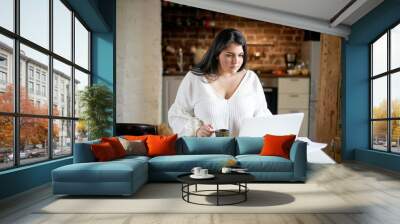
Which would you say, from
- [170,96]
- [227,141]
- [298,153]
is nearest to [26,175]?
[227,141]

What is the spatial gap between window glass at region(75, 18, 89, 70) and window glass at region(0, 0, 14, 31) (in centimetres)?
265

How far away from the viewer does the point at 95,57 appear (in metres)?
8.57

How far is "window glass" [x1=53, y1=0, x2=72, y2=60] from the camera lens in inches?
249

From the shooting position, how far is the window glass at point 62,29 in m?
6.32

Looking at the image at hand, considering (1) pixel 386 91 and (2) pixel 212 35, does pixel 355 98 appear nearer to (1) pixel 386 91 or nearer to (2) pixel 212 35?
(1) pixel 386 91

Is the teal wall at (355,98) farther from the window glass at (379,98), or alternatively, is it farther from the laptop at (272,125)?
the laptop at (272,125)

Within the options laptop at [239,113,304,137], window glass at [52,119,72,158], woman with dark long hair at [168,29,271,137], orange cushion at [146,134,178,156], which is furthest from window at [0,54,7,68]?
laptop at [239,113,304,137]

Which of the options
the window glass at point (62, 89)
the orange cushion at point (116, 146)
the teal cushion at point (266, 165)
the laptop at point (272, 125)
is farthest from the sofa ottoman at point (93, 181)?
the laptop at point (272, 125)

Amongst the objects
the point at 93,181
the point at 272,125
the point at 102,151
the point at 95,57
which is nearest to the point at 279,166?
the point at 272,125

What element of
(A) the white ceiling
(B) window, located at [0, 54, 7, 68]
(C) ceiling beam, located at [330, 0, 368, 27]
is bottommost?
(B) window, located at [0, 54, 7, 68]

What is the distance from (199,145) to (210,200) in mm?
1905

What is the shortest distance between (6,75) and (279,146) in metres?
3.55

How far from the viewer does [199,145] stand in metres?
6.19

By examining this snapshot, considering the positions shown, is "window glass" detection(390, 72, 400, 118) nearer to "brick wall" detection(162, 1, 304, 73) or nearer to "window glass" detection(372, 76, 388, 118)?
"window glass" detection(372, 76, 388, 118)
